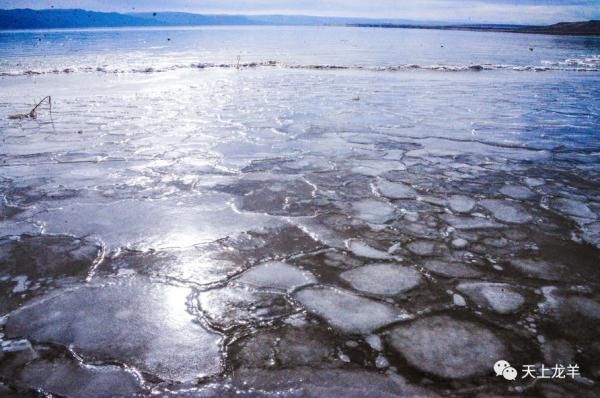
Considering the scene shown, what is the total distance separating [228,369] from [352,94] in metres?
9.07

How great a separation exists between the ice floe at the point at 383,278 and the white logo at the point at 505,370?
2.14 ft

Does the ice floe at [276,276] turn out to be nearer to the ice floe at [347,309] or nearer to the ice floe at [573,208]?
the ice floe at [347,309]

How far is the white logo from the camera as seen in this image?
1669 millimetres

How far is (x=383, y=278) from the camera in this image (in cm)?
241

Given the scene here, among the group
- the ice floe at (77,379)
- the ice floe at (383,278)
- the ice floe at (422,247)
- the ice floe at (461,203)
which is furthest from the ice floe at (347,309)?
the ice floe at (461,203)

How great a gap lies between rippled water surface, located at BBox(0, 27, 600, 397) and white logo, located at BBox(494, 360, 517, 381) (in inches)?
1.1

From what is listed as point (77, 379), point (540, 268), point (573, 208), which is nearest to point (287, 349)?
point (77, 379)

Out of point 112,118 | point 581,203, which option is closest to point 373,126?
point 581,203

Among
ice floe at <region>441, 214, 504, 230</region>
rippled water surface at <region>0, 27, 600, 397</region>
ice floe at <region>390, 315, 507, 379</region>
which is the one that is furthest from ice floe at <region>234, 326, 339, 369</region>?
ice floe at <region>441, 214, 504, 230</region>

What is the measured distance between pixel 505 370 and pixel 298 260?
1.33 metres

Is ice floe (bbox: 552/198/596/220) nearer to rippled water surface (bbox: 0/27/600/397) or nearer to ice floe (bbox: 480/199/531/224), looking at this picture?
rippled water surface (bbox: 0/27/600/397)

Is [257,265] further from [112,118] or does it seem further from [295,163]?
[112,118]

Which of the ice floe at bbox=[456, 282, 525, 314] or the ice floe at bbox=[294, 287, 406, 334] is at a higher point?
the ice floe at bbox=[456, 282, 525, 314]

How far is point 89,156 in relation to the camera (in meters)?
4.86
